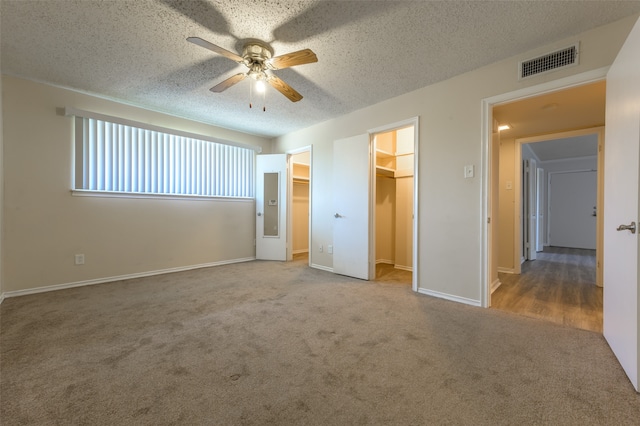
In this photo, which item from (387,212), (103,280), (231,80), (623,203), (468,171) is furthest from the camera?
(387,212)

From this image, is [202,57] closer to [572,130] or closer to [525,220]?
[572,130]

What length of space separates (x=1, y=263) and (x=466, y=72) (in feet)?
17.8

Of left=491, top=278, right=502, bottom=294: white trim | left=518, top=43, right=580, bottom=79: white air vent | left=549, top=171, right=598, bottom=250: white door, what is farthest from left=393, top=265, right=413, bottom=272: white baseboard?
left=549, top=171, right=598, bottom=250: white door

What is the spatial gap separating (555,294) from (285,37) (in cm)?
410

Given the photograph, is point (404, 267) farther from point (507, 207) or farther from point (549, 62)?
point (549, 62)

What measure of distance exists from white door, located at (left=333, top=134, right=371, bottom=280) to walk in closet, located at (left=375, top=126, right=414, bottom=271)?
586mm

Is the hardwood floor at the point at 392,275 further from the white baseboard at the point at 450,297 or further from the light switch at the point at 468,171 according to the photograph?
the light switch at the point at 468,171

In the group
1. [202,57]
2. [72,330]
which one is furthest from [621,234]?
[72,330]

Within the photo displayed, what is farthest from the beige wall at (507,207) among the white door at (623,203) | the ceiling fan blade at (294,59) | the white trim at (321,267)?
the ceiling fan blade at (294,59)

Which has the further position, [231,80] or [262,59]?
[231,80]

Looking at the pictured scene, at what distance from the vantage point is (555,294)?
120 inches

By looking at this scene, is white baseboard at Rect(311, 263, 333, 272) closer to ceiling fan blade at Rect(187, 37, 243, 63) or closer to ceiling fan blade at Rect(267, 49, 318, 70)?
ceiling fan blade at Rect(267, 49, 318, 70)

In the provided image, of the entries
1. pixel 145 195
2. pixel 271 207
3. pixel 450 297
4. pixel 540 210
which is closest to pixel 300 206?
pixel 271 207

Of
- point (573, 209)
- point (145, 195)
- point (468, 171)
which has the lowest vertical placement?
point (573, 209)
